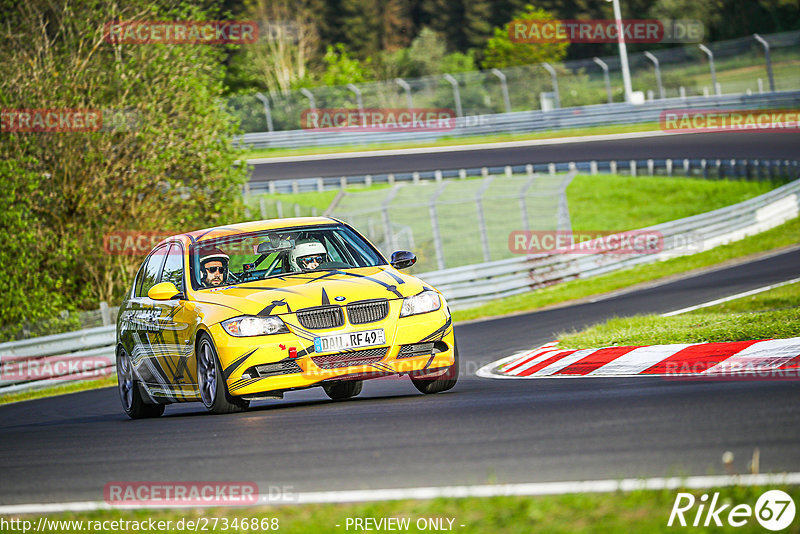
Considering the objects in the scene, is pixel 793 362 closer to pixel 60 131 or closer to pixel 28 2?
pixel 60 131

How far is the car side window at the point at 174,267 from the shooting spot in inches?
397

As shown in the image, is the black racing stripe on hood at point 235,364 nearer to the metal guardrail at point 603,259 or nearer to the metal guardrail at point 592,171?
the metal guardrail at point 603,259

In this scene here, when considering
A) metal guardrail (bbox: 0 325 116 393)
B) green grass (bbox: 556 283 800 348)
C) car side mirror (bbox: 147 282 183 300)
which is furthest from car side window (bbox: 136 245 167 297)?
metal guardrail (bbox: 0 325 116 393)

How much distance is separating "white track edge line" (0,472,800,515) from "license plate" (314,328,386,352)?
131 inches

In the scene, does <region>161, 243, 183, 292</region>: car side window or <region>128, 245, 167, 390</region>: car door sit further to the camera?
<region>128, 245, 167, 390</region>: car door

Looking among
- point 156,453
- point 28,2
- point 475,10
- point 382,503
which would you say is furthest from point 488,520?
point 475,10

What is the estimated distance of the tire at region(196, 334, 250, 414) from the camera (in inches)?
354

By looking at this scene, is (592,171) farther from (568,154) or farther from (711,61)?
(711,61)

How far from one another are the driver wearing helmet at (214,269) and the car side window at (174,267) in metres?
0.22

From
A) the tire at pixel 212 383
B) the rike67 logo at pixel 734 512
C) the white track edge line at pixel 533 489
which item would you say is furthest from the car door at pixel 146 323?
the rike67 logo at pixel 734 512

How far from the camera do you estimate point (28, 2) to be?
24719 millimetres

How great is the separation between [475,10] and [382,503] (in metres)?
95.1

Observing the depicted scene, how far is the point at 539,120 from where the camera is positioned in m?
48.2

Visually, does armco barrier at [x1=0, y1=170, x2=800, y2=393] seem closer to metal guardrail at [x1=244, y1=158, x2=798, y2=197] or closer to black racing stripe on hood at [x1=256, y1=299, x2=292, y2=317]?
metal guardrail at [x1=244, y1=158, x2=798, y2=197]
